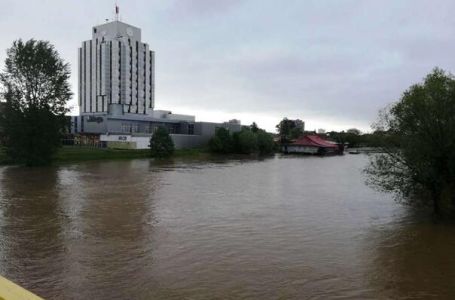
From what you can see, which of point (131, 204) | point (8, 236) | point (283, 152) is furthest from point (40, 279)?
point (283, 152)

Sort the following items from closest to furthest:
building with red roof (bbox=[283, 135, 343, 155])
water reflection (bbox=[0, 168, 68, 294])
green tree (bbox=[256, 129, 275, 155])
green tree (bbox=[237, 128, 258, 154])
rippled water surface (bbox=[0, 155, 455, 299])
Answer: rippled water surface (bbox=[0, 155, 455, 299])
water reflection (bbox=[0, 168, 68, 294])
green tree (bbox=[237, 128, 258, 154])
green tree (bbox=[256, 129, 275, 155])
building with red roof (bbox=[283, 135, 343, 155])

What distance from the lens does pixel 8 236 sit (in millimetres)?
14609

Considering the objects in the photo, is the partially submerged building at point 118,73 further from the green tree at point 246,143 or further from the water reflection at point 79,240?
the water reflection at point 79,240

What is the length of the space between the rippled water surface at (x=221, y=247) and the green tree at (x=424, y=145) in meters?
1.49

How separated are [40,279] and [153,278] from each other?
2.69m

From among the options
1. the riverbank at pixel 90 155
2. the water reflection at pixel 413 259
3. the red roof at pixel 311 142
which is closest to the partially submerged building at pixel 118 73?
the red roof at pixel 311 142

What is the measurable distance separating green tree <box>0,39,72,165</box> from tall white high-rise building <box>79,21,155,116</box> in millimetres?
81965

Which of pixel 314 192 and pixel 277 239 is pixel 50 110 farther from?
pixel 277 239

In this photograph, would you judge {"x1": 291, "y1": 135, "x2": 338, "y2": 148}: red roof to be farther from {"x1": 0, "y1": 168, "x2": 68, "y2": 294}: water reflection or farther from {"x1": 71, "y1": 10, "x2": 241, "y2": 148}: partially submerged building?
{"x1": 0, "y1": 168, "x2": 68, "y2": 294}: water reflection

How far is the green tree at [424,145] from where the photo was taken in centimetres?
1722

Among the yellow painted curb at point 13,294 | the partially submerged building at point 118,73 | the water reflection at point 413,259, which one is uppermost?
the partially submerged building at point 118,73

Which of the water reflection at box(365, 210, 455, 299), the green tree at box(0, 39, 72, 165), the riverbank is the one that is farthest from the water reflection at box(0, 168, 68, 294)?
the riverbank

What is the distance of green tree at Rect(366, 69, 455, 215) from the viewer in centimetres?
1722

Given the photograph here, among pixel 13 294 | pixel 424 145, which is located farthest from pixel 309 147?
pixel 13 294
